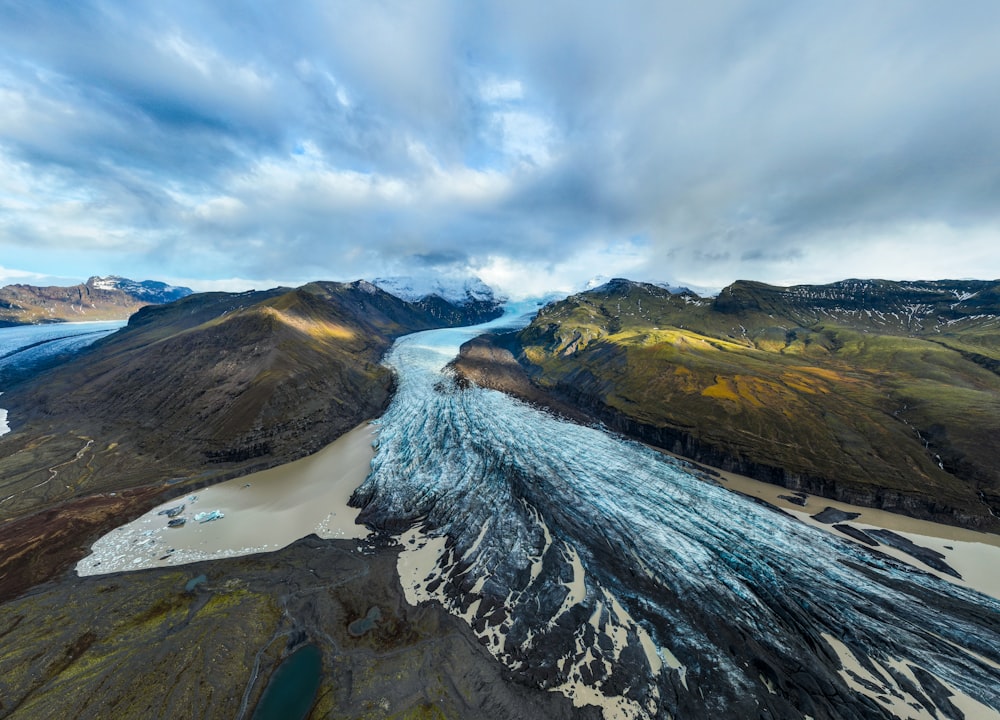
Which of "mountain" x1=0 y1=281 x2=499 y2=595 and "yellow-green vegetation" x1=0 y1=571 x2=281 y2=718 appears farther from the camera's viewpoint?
"mountain" x1=0 y1=281 x2=499 y2=595

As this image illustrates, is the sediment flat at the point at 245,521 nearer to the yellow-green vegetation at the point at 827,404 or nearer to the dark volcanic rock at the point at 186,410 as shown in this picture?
the dark volcanic rock at the point at 186,410

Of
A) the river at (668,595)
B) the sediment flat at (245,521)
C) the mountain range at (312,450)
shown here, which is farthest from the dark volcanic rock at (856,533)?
the sediment flat at (245,521)

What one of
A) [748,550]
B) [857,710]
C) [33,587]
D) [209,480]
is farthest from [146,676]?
[748,550]

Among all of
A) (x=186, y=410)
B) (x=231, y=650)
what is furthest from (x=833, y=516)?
(x=186, y=410)

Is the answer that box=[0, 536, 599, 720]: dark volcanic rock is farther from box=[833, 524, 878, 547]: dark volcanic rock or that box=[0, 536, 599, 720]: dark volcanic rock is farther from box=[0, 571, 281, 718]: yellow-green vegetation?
box=[833, 524, 878, 547]: dark volcanic rock

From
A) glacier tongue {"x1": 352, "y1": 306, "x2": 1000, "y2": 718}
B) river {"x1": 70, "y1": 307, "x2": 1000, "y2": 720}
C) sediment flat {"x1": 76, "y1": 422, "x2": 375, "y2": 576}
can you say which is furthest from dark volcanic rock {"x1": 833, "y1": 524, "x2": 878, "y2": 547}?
sediment flat {"x1": 76, "y1": 422, "x2": 375, "y2": 576}

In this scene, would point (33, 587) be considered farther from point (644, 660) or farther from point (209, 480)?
point (644, 660)
